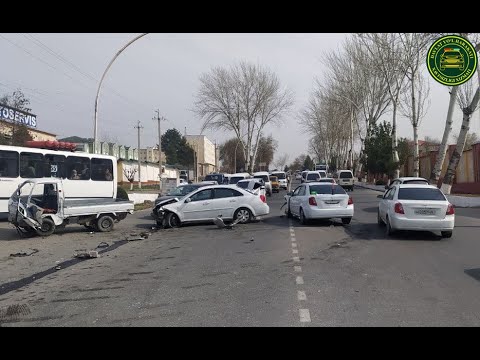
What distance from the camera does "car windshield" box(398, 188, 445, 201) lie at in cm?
1387

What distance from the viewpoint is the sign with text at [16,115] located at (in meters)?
37.3

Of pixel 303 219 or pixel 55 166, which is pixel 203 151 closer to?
pixel 55 166

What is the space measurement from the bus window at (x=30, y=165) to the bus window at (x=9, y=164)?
0.78 ft

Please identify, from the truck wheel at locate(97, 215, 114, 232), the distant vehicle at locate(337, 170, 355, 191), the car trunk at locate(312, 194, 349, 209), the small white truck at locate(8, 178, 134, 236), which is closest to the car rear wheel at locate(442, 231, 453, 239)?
the car trunk at locate(312, 194, 349, 209)

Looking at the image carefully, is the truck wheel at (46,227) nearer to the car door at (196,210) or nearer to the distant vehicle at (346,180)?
the car door at (196,210)

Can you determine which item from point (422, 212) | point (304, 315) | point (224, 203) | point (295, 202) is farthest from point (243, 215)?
point (304, 315)

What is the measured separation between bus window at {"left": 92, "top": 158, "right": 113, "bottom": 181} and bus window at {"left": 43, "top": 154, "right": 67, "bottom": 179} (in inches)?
65.9

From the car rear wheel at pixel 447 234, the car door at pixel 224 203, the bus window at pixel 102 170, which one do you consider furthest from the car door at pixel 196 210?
the car rear wheel at pixel 447 234

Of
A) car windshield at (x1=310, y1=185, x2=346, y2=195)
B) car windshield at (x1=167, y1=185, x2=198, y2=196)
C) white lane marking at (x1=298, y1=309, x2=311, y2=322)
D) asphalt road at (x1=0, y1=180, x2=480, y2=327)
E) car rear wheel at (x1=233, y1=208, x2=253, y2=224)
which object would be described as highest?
car windshield at (x1=310, y1=185, x2=346, y2=195)

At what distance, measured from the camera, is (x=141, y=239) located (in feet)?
50.9

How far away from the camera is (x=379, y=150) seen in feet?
167

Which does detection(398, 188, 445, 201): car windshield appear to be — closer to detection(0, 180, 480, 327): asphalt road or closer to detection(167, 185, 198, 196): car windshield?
detection(0, 180, 480, 327): asphalt road
